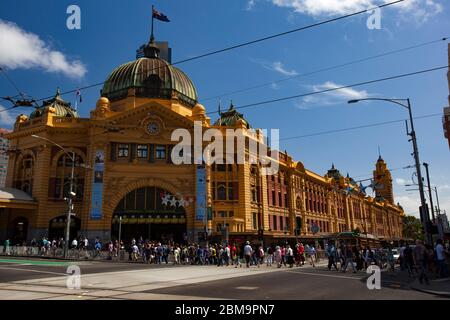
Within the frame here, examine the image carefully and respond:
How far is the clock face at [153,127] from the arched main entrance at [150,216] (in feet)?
22.9

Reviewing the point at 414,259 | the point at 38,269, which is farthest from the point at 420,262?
the point at 38,269

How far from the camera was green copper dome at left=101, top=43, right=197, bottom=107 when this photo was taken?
2037 inches

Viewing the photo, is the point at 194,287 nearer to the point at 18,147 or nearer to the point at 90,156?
the point at 90,156

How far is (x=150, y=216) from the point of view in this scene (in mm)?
44062

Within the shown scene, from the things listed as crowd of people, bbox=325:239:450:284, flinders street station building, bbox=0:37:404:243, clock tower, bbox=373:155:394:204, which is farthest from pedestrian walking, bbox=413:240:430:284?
clock tower, bbox=373:155:394:204

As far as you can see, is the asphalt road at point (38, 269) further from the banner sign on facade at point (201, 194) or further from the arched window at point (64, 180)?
the arched window at point (64, 180)

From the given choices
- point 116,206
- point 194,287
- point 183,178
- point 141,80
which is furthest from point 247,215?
point 194,287

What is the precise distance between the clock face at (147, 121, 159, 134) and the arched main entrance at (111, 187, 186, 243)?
697 centimetres

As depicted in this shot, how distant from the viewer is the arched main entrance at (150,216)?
43.8 meters

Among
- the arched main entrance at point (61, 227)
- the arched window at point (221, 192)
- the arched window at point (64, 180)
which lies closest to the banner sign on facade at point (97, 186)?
the arched window at point (64, 180)

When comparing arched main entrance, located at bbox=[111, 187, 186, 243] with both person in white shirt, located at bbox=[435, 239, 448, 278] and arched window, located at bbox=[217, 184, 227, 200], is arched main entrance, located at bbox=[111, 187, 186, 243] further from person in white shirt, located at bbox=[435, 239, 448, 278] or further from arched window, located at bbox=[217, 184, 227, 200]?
person in white shirt, located at bbox=[435, 239, 448, 278]

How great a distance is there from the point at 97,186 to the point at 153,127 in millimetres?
9622
